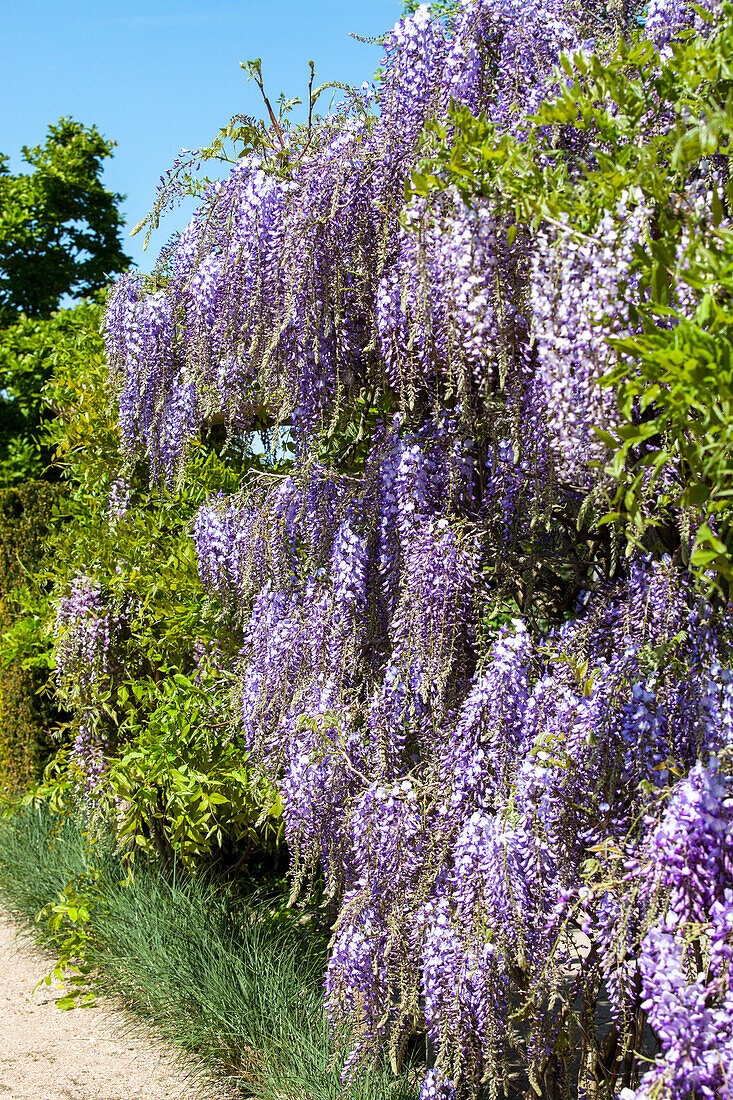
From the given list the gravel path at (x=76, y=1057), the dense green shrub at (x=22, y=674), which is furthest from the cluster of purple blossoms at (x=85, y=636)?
the dense green shrub at (x=22, y=674)

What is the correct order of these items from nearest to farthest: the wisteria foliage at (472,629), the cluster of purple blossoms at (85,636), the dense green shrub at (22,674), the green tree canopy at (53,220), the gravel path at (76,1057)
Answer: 1. the wisteria foliage at (472,629)
2. the gravel path at (76,1057)
3. the cluster of purple blossoms at (85,636)
4. the dense green shrub at (22,674)
5. the green tree canopy at (53,220)

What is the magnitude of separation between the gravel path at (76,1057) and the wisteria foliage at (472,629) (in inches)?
43.6

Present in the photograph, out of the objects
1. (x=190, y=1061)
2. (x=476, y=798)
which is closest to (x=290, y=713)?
(x=476, y=798)

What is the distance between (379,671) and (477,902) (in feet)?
2.82

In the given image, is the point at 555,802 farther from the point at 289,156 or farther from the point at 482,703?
the point at 289,156

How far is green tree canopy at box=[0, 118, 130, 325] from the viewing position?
13164 mm

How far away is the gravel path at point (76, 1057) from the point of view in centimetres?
366

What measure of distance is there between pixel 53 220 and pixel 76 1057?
1213 centimetres

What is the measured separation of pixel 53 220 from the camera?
1344 centimetres

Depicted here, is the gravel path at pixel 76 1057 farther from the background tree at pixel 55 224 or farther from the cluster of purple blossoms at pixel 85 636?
the background tree at pixel 55 224

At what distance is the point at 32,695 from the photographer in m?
6.92

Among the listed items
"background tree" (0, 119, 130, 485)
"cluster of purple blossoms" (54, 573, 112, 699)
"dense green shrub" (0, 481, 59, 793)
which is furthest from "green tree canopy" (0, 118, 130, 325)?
"cluster of purple blossoms" (54, 573, 112, 699)

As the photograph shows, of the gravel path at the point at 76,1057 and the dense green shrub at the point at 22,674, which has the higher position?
the dense green shrub at the point at 22,674

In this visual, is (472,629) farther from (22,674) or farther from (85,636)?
(22,674)
